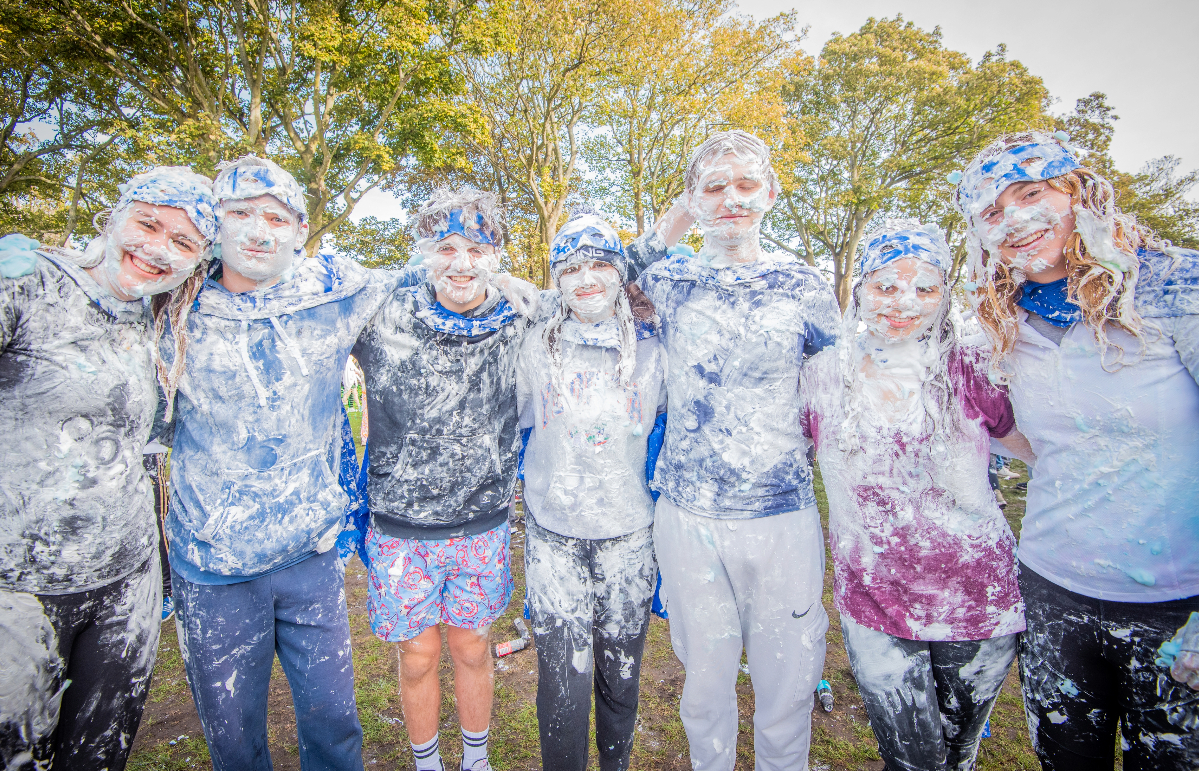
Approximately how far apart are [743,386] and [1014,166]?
108 cm

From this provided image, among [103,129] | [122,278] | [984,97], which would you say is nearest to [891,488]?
[122,278]

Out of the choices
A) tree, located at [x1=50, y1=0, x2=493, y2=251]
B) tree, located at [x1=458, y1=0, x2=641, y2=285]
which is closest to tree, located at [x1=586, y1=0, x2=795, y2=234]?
tree, located at [x1=458, y1=0, x2=641, y2=285]

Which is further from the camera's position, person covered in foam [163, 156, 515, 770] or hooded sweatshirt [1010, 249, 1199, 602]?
person covered in foam [163, 156, 515, 770]

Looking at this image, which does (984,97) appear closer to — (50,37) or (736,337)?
(736,337)

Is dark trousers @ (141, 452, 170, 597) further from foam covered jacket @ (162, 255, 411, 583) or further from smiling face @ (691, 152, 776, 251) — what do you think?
smiling face @ (691, 152, 776, 251)

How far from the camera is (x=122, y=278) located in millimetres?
1741

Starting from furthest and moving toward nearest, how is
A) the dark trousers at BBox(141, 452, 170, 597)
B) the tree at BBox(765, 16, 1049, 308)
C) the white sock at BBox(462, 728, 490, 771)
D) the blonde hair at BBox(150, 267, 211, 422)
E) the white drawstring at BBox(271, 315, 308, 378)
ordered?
the tree at BBox(765, 16, 1049, 308)
the white sock at BBox(462, 728, 490, 771)
the dark trousers at BBox(141, 452, 170, 597)
the white drawstring at BBox(271, 315, 308, 378)
the blonde hair at BBox(150, 267, 211, 422)

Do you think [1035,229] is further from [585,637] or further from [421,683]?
[421,683]

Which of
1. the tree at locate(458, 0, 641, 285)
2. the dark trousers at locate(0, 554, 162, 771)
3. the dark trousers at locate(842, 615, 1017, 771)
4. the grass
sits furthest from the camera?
the tree at locate(458, 0, 641, 285)

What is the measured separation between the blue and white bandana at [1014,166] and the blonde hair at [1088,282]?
0.12ft

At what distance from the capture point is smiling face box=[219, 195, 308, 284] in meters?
1.92

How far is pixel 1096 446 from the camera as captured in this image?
5.06ft

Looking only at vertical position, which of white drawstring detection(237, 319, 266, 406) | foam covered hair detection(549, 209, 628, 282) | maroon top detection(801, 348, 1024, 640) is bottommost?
maroon top detection(801, 348, 1024, 640)

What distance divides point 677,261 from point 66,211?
47.4ft
